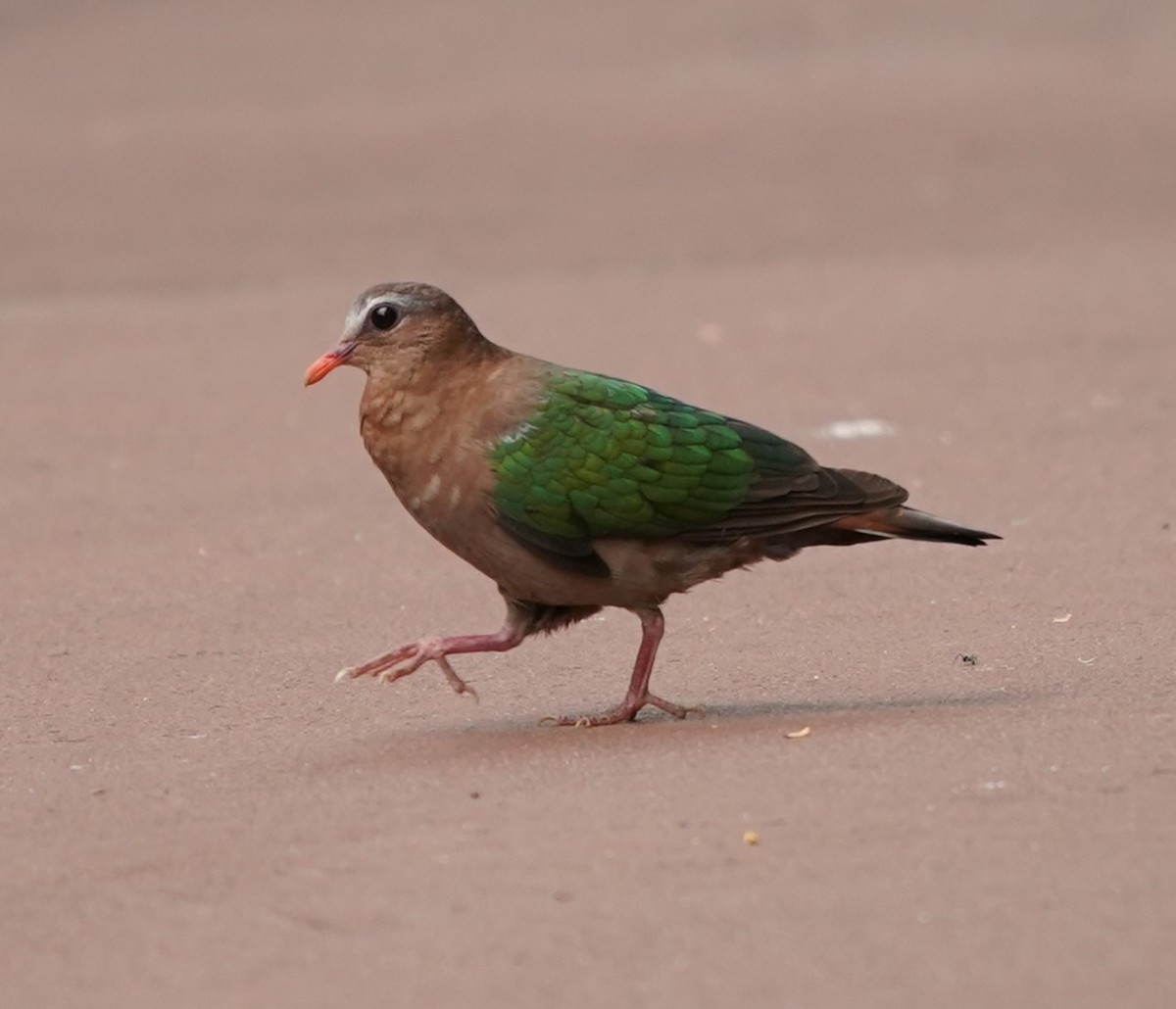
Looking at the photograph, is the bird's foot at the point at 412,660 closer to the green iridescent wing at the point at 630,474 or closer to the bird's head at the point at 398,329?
the green iridescent wing at the point at 630,474

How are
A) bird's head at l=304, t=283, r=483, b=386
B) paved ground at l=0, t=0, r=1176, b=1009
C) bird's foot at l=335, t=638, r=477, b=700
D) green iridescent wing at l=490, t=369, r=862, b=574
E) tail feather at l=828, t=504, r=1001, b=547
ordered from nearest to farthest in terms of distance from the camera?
paved ground at l=0, t=0, r=1176, b=1009, green iridescent wing at l=490, t=369, r=862, b=574, bird's foot at l=335, t=638, r=477, b=700, bird's head at l=304, t=283, r=483, b=386, tail feather at l=828, t=504, r=1001, b=547

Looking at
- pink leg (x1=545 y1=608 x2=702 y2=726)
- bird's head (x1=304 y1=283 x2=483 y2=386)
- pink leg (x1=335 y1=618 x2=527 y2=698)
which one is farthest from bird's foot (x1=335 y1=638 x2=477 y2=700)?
bird's head (x1=304 y1=283 x2=483 y2=386)

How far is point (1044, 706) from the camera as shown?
19.9 feet

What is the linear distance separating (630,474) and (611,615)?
182cm

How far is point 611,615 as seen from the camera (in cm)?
786

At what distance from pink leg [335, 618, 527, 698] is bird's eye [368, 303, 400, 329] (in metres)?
0.88

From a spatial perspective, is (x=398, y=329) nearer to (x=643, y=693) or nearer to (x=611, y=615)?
(x=643, y=693)

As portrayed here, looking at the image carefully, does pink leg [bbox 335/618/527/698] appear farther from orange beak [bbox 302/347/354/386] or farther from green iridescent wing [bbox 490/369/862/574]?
orange beak [bbox 302/347/354/386]

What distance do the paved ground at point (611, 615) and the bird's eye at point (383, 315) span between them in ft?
3.75

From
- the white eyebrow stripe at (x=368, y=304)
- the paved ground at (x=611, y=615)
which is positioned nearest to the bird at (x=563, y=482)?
the white eyebrow stripe at (x=368, y=304)

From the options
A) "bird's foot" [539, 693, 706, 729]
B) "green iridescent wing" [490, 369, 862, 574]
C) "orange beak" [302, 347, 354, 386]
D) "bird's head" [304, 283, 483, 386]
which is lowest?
"bird's foot" [539, 693, 706, 729]

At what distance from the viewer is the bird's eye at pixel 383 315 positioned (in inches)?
247

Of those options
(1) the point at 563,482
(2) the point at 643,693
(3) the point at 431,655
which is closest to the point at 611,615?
(2) the point at 643,693

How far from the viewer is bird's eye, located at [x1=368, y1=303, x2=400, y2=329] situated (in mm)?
6273
